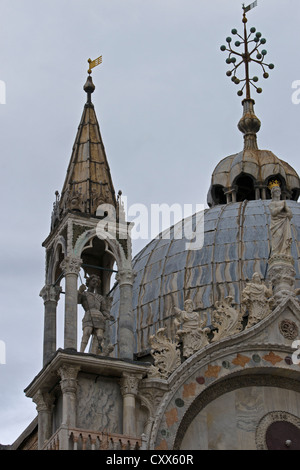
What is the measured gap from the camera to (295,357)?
2883 centimetres

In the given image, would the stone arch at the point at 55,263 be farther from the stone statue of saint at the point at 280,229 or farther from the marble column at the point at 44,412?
the stone statue of saint at the point at 280,229

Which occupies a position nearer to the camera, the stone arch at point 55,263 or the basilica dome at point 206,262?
the stone arch at point 55,263

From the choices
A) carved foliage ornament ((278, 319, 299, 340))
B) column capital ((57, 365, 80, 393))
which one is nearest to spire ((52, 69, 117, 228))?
column capital ((57, 365, 80, 393))

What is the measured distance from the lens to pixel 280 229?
30.3 metres

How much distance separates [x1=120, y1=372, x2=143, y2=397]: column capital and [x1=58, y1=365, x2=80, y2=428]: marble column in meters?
0.96

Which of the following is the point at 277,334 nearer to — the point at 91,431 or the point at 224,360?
the point at 224,360

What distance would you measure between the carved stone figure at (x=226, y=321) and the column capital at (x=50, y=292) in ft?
11.5

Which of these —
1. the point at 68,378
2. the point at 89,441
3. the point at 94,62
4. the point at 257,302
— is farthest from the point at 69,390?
the point at 94,62

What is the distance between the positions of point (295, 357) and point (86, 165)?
20.1 feet

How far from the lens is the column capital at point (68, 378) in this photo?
2737cm

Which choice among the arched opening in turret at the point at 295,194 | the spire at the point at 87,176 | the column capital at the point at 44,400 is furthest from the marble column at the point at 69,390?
the arched opening in turret at the point at 295,194
